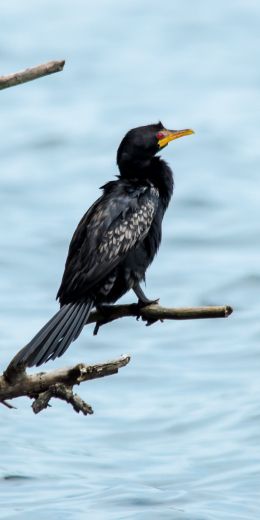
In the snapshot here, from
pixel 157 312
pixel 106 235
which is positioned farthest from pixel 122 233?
pixel 157 312

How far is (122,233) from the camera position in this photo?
6859 millimetres

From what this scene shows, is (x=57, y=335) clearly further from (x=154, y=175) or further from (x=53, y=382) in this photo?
(x=154, y=175)

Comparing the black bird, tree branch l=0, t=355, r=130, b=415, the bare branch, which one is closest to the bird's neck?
the black bird

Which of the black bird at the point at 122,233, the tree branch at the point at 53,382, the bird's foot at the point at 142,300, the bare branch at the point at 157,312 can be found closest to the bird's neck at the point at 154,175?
the black bird at the point at 122,233

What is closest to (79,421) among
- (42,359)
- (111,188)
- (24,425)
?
(24,425)

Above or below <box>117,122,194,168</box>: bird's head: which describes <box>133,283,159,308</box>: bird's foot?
below

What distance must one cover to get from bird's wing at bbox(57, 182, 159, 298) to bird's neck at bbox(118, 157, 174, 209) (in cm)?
8

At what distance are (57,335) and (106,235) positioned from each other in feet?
2.28

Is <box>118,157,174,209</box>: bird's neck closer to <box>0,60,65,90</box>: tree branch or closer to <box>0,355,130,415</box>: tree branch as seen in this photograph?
<box>0,355,130,415</box>: tree branch

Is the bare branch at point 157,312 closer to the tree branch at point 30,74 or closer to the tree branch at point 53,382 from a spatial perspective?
the tree branch at point 53,382

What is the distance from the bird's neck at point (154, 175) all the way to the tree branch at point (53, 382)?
1663mm

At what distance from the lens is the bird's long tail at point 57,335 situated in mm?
5898

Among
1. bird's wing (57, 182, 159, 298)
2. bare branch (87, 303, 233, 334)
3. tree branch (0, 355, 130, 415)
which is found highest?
bird's wing (57, 182, 159, 298)

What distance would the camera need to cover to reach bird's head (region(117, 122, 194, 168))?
22.8 feet
